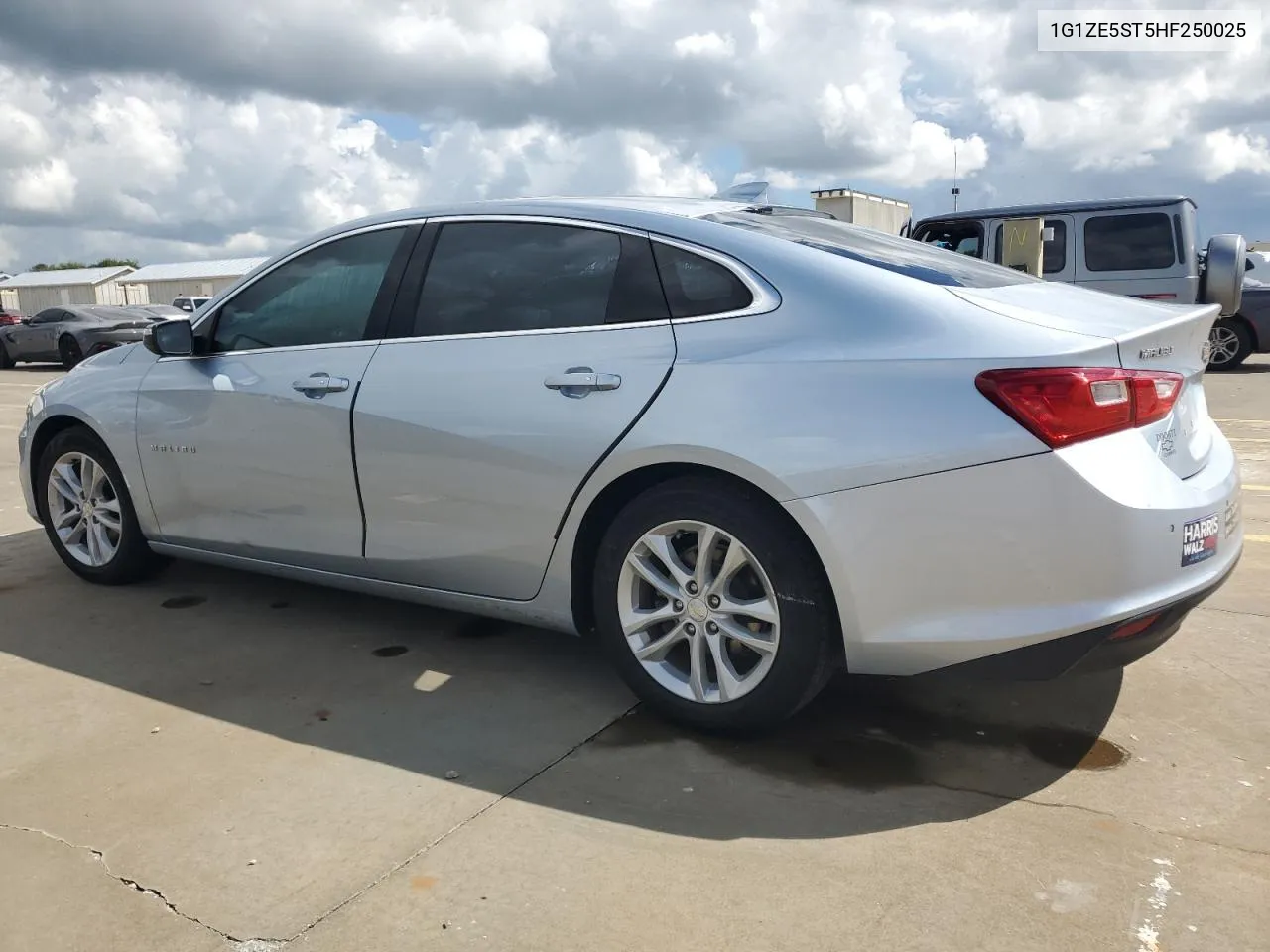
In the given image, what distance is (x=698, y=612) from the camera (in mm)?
3125

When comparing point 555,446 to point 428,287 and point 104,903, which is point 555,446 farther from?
point 104,903

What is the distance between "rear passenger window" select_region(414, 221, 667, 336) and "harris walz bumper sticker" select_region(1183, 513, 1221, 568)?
154 centimetres

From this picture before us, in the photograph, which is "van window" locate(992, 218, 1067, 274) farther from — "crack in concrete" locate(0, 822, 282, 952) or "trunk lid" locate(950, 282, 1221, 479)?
"crack in concrete" locate(0, 822, 282, 952)

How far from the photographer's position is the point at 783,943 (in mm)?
2238

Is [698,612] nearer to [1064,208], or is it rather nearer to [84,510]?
[84,510]

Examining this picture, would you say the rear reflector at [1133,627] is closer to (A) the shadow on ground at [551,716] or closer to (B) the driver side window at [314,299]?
(A) the shadow on ground at [551,716]

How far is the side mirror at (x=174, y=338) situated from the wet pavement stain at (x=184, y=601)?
1065 millimetres

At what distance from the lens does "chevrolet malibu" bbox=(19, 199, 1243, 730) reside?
2691 mm

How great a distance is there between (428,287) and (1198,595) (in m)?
2.56

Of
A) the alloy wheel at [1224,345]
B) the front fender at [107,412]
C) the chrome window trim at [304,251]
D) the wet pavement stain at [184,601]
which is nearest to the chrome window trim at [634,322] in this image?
the chrome window trim at [304,251]

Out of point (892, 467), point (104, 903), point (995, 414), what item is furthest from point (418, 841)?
point (995, 414)

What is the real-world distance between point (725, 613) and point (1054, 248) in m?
9.25

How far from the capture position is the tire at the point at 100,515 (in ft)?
15.5

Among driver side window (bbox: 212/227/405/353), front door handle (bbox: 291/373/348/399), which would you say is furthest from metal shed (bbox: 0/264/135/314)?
front door handle (bbox: 291/373/348/399)
